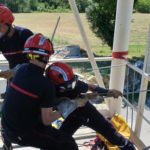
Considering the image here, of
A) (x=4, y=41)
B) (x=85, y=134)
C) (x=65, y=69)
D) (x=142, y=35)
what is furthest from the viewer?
(x=142, y=35)

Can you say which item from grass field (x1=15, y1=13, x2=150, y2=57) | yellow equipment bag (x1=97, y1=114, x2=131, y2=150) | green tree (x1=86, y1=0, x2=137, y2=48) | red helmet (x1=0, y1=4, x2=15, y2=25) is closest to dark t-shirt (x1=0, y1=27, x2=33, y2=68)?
red helmet (x1=0, y1=4, x2=15, y2=25)

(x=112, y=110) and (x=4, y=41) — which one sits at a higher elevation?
(x=4, y=41)

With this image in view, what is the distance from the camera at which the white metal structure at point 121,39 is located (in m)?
4.47

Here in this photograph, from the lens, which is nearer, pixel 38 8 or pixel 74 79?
pixel 74 79

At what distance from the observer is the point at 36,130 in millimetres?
3043

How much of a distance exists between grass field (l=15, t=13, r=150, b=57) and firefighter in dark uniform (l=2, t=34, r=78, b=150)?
378 inches

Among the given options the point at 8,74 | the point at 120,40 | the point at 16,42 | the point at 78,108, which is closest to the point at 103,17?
the point at 120,40

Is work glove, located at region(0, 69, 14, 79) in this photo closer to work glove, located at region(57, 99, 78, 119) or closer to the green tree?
work glove, located at region(57, 99, 78, 119)

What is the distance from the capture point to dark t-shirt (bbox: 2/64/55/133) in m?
2.83

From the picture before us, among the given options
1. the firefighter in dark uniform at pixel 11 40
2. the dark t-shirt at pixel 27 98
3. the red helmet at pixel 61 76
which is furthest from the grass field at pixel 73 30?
the dark t-shirt at pixel 27 98

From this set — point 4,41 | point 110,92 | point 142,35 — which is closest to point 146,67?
point 110,92

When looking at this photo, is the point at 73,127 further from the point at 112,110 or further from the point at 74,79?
the point at 112,110

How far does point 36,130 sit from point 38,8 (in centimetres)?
1718

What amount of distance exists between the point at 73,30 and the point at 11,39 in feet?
43.6
